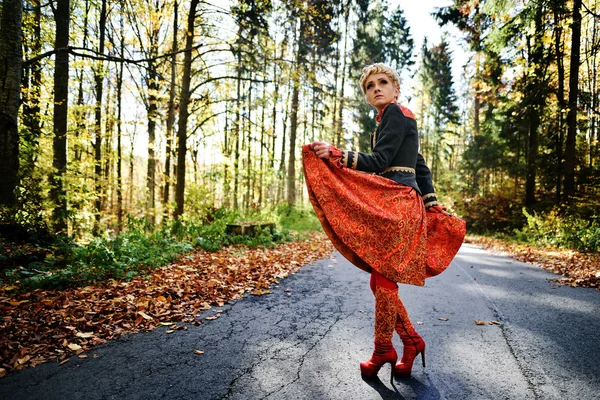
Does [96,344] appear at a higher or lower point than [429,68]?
lower

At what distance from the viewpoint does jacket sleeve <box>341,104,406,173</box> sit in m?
2.25

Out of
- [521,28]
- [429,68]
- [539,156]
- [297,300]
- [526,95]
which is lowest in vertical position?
[297,300]

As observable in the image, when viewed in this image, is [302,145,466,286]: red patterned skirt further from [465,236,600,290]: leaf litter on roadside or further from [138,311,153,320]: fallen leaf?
[465,236,600,290]: leaf litter on roadside

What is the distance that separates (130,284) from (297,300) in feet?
7.58

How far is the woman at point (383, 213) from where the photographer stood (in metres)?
2.24

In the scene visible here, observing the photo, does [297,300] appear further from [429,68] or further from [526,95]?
[429,68]

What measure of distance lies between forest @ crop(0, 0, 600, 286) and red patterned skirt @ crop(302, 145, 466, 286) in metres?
3.78

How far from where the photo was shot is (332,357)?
8.38ft

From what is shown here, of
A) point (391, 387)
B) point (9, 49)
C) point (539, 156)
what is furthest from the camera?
point (539, 156)

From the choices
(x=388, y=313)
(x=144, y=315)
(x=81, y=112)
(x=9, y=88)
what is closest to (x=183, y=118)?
(x=81, y=112)

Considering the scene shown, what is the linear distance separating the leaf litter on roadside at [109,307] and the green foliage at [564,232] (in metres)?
8.20

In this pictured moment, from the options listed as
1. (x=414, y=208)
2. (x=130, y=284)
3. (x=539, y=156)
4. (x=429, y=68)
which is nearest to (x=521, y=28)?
(x=539, y=156)

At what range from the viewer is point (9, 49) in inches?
187

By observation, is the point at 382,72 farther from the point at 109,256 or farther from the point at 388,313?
the point at 109,256
